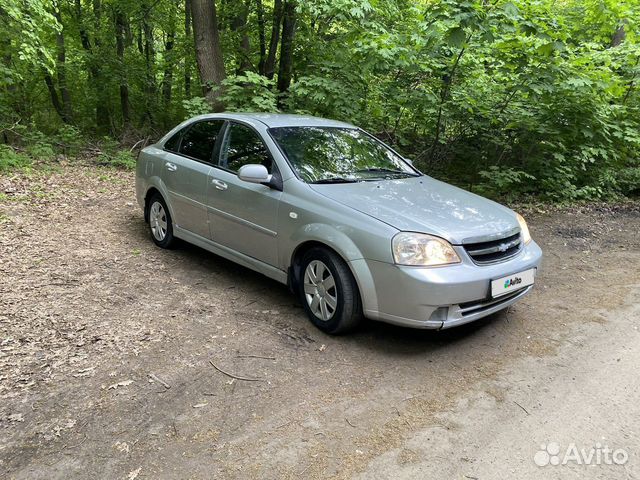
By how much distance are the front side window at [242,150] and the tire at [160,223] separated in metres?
1.24

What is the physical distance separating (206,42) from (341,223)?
8026 millimetres

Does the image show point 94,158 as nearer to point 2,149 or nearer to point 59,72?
point 2,149

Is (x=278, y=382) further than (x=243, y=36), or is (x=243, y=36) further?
(x=243, y=36)

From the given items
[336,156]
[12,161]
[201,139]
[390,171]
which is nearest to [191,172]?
[201,139]

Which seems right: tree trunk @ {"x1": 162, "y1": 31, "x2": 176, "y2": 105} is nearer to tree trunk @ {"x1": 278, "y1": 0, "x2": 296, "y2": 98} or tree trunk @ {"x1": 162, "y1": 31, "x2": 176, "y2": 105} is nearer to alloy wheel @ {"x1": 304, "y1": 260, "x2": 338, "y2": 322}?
tree trunk @ {"x1": 278, "y1": 0, "x2": 296, "y2": 98}

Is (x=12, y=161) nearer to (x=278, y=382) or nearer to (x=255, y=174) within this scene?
(x=255, y=174)

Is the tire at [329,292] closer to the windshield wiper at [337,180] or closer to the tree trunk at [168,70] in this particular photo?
the windshield wiper at [337,180]

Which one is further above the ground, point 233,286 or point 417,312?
point 417,312

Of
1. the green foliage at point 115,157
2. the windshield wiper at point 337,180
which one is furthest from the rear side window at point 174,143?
the green foliage at point 115,157

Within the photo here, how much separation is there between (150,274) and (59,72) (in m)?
13.0

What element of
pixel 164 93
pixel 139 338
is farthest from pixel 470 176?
pixel 164 93

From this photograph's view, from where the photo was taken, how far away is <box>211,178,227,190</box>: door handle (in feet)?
15.5

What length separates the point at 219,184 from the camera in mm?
4766

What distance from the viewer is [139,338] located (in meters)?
3.74
